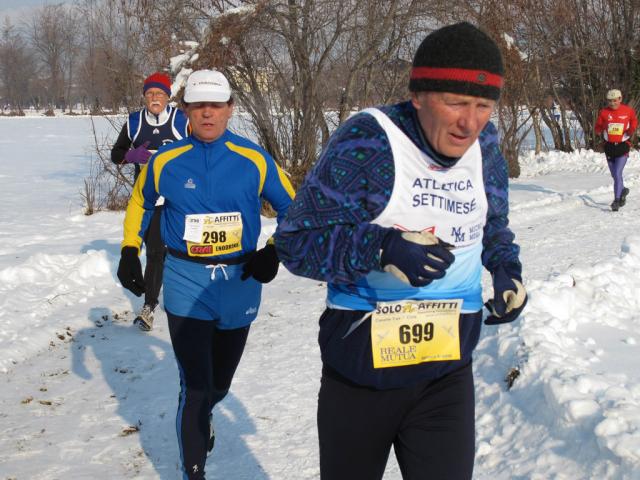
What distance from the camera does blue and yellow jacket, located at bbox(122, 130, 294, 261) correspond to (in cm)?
320

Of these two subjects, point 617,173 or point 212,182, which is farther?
point 617,173

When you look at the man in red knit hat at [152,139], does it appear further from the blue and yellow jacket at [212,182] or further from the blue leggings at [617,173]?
the blue leggings at [617,173]

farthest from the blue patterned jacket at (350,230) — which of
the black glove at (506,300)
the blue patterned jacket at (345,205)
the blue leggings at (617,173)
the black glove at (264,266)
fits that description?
the blue leggings at (617,173)

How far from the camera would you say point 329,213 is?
68.2 inches

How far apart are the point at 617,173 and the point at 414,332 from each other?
947 centimetres

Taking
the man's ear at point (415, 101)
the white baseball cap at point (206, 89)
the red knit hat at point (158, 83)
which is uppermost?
the red knit hat at point (158, 83)

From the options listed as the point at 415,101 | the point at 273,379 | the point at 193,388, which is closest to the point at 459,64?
the point at 415,101

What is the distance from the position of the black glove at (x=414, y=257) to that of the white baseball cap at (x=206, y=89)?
5.92ft

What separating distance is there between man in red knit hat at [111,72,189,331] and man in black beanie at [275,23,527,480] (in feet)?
12.5

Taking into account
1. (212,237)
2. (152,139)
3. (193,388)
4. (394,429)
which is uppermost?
(152,139)

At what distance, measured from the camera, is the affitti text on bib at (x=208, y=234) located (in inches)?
125

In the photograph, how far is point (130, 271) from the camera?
3363mm

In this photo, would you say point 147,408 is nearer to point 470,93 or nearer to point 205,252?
point 205,252

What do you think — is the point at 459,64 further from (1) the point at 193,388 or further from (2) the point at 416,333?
(1) the point at 193,388
